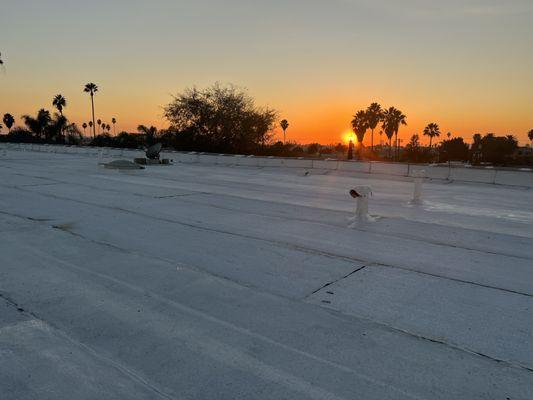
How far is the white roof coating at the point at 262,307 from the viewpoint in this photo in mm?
3215

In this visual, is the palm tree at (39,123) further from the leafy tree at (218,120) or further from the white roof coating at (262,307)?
the white roof coating at (262,307)

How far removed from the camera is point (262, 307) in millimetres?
4551

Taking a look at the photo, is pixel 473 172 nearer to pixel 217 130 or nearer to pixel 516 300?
pixel 516 300

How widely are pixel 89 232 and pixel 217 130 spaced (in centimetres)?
3968

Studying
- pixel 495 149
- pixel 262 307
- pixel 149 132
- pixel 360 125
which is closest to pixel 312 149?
pixel 360 125

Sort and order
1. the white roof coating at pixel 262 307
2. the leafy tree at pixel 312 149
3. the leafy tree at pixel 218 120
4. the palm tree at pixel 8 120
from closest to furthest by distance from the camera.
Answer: the white roof coating at pixel 262 307 < the leafy tree at pixel 218 120 < the leafy tree at pixel 312 149 < the palm tree at pixel 8 120

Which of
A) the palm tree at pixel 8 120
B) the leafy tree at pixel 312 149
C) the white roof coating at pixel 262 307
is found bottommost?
the white roof coating at pixel 262 307

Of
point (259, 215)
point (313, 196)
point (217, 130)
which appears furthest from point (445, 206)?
point (217, 130)

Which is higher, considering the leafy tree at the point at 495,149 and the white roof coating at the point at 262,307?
the leafy tree at the point at 495,149

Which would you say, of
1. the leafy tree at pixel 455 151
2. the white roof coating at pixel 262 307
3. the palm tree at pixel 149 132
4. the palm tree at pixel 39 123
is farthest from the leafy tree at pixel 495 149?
the palm tree at pixel 39 123

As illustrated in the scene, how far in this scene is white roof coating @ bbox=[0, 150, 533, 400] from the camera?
3.21 metres

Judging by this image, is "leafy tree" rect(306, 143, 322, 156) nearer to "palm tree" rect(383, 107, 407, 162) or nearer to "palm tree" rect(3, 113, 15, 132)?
"palm tree" rect(383, 107, 407, 162)

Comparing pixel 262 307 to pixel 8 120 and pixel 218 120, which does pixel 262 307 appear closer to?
pixel 218 120

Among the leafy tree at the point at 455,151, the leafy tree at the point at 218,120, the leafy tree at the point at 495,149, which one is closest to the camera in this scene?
→ the leafy tree at the point at 218,120
